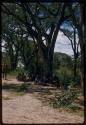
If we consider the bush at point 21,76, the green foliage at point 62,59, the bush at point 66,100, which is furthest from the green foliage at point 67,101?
the green foliage at point 62,59

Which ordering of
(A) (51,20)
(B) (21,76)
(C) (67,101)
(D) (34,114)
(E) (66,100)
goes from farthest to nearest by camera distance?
(B) (21,76), (A) (51,20), (E) (66,100), (C) (67,101), (D) (34,114)

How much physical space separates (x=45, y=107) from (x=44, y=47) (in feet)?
33.5

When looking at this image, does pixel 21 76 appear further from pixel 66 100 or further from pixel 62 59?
pixel 66 100

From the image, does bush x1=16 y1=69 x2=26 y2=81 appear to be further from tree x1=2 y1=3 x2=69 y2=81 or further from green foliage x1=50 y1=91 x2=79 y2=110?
green foliage x1=50 y1=91 x2=79 y2=110

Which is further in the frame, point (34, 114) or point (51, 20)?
point (51, 20)

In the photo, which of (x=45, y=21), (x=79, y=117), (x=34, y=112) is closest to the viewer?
(x=79, y=117)

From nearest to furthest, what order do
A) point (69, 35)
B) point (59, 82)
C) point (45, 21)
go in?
Result: point (59, 82) → point (45, 21) → point (69, 35)

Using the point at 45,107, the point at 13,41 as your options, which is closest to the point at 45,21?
the point at 13,41

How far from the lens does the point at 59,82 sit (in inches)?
710

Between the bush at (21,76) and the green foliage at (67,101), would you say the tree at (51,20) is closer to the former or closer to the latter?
the bush at (21,76)

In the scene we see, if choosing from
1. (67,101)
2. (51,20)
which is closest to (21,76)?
(51,20)

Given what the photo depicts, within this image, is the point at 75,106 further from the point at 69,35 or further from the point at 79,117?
the point at 69,35

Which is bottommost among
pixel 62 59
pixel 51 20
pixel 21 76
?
pixel 21 76

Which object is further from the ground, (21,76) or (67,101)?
(67,101)
